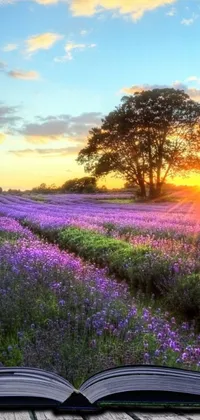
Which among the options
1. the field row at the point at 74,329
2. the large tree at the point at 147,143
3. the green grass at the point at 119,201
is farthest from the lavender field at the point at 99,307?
the green grass at the point at 119,201

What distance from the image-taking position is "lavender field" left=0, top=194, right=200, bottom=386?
9.74ft

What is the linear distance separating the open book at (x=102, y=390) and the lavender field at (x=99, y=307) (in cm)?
164

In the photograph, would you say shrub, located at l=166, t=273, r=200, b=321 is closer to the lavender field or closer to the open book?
the lavender field

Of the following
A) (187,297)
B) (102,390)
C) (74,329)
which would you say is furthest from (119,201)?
(102,390)

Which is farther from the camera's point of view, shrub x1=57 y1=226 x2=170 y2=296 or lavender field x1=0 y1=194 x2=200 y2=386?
shrub x1=57 y1=226 x2=170 y2=296

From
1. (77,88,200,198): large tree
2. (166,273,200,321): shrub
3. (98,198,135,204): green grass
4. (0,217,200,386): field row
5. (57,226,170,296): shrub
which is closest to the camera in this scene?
(0,217,200,386): field row

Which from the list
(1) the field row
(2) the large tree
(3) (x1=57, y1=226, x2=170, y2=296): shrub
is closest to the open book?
(1) the field row

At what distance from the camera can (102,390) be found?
38.6 inches

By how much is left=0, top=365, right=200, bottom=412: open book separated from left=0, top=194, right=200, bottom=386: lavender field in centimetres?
164

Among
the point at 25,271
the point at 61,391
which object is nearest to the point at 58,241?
→ the point at 25,271

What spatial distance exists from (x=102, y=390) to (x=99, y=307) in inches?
127

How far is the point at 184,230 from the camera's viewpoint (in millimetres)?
10703

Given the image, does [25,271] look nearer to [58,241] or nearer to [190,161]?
[58,241]

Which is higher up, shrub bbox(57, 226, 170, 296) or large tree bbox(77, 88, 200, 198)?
large tree bbox(77, 88, 200, 198)
